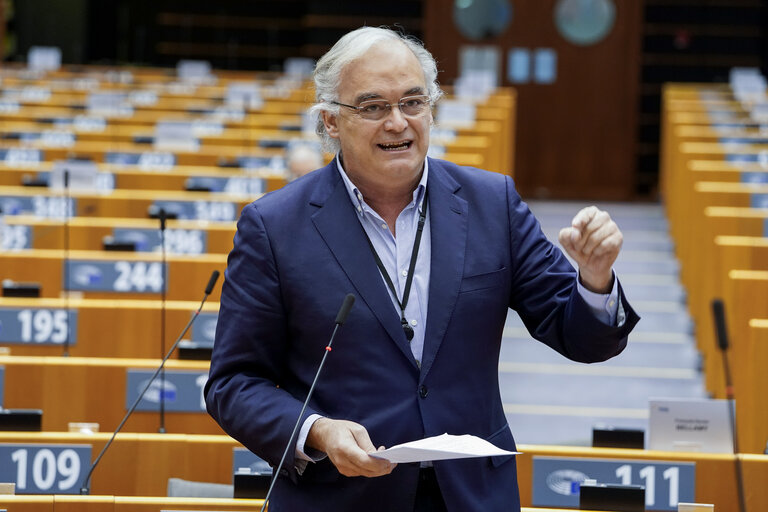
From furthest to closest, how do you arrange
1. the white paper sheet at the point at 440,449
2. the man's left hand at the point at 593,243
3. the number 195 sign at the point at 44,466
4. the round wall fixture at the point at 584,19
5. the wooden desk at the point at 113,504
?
the round wall fixture at the point at 584,19 → the number 195 sign at the point at 44,466 → the wooden desk at the point at 113,504 → the man's left hand at the point at 593,243 → the white paper sheet at the point at 440,449

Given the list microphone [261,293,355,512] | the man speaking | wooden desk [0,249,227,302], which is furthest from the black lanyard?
wooden desk [0,249,227,302]

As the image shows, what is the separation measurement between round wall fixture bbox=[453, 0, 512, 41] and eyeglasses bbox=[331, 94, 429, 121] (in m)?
12.6

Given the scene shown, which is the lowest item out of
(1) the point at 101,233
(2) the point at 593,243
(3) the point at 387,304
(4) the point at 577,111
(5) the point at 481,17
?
(1) the point at 101,233

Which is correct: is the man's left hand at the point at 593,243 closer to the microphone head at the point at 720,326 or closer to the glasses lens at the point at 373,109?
the microphone head at the point at 720,326

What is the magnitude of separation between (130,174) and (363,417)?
6.20 m

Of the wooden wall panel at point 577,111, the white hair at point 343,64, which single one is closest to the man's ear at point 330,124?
the white hair at point 343,64

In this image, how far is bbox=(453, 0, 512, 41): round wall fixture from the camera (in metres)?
14.1

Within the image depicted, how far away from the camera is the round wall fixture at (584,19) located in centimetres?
1398

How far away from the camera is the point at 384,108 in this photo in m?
1.78

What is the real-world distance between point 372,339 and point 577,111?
12777 mm

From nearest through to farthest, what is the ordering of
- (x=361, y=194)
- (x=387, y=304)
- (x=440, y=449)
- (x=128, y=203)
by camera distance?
(x=440, y=449), (x=387, y=304), (x=361, y=194), (x=128, y=203)

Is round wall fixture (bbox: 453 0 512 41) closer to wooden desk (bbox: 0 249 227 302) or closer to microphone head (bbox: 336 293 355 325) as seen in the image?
wooden desk (bbox: 0 249 227 302)

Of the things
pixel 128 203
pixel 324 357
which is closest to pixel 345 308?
pixel 324 357

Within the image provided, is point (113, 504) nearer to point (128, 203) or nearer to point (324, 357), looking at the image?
point (324, 357)
